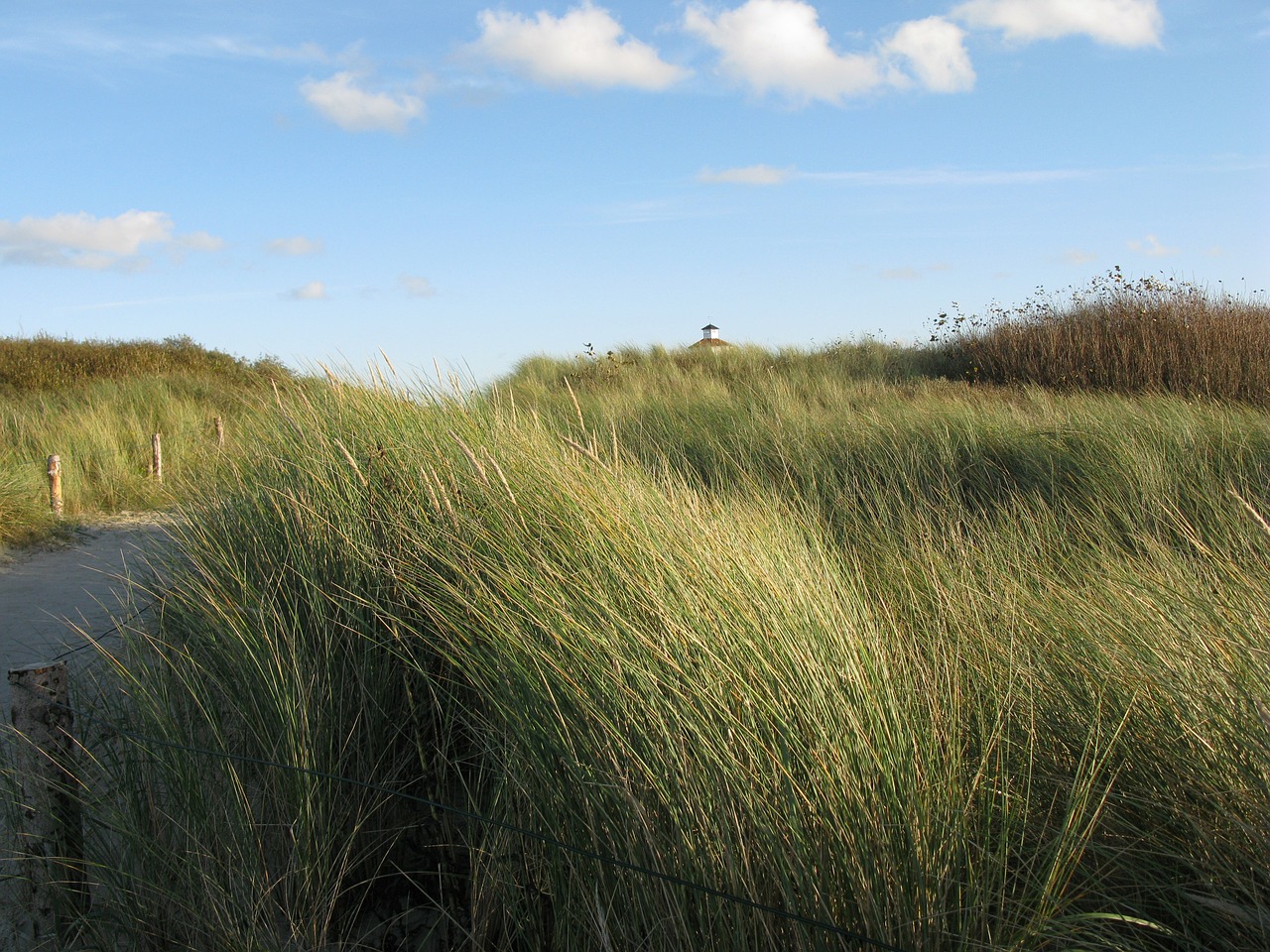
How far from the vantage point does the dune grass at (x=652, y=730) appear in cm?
188

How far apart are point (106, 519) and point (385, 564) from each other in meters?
7.65

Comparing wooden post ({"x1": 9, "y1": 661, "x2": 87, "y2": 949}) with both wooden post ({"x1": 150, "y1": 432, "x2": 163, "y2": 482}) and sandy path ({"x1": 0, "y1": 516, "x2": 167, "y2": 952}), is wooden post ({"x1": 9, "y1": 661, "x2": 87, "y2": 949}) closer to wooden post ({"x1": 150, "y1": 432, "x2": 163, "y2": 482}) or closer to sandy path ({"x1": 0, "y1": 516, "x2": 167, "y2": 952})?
sandy path ({"x1": 0, "y1": 516, "x2": 167, "y2": 952})

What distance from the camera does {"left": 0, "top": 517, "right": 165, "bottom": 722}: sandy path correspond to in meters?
4.98

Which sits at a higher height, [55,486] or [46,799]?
[55,486]

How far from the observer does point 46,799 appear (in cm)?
272

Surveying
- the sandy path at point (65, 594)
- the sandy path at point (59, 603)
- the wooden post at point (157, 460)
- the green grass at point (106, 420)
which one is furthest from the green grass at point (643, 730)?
the wooden post at point (157, 460)

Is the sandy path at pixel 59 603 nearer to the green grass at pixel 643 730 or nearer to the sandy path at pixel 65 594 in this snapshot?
the sandy path at pixel 65 594

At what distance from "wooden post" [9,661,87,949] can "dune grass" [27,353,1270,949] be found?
108 millimetres

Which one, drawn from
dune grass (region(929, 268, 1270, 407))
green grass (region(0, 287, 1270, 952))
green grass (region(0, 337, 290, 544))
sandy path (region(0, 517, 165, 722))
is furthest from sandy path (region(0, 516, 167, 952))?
dune grass (region(929, 268, 1270, 407))

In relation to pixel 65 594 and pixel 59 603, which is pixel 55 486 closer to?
pixel 65 594

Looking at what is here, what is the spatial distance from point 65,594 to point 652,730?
6161 millimetres

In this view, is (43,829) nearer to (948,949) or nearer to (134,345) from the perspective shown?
(948,949)

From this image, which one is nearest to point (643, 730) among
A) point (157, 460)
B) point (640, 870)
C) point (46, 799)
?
point (640, 870)

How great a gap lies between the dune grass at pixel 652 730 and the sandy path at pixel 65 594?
1.32m
